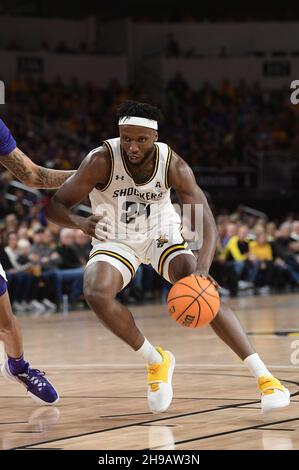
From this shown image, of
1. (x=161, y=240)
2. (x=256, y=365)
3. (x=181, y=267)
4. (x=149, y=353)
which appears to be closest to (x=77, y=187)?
(x=161, y=240)

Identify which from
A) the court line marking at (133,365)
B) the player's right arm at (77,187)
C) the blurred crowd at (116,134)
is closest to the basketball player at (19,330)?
the player's right arm at (77,187)

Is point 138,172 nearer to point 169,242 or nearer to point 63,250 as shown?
point 169,242

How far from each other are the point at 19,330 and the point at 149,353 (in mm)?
906

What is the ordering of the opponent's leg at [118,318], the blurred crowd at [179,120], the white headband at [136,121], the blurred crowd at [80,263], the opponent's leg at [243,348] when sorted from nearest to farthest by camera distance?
the opponent's leg at [243,348]
the opponent's leg at [118,318]
the white headband at [136,121]
the blurred crowd at [80,263]
the blurred crowd at [179,120]

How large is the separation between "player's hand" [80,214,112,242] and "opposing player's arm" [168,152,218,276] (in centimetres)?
53

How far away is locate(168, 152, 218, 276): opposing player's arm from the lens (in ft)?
20.1

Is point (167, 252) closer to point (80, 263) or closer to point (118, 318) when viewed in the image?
A: point (118, 318)

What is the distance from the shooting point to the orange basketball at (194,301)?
19.1 feet

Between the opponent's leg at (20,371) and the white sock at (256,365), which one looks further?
the opponent's leg at (20,371)

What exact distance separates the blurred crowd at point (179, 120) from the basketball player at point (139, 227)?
15137mm

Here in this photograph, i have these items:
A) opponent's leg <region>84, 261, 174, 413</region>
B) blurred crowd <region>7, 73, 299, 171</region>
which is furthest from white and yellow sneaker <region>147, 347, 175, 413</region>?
blurred crowd <region>7, 73, 299, 171</region>

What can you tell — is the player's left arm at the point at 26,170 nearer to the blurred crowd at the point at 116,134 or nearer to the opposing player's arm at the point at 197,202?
the opposing player's arm at the point at 197,202

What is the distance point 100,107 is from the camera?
2653 centimetres
